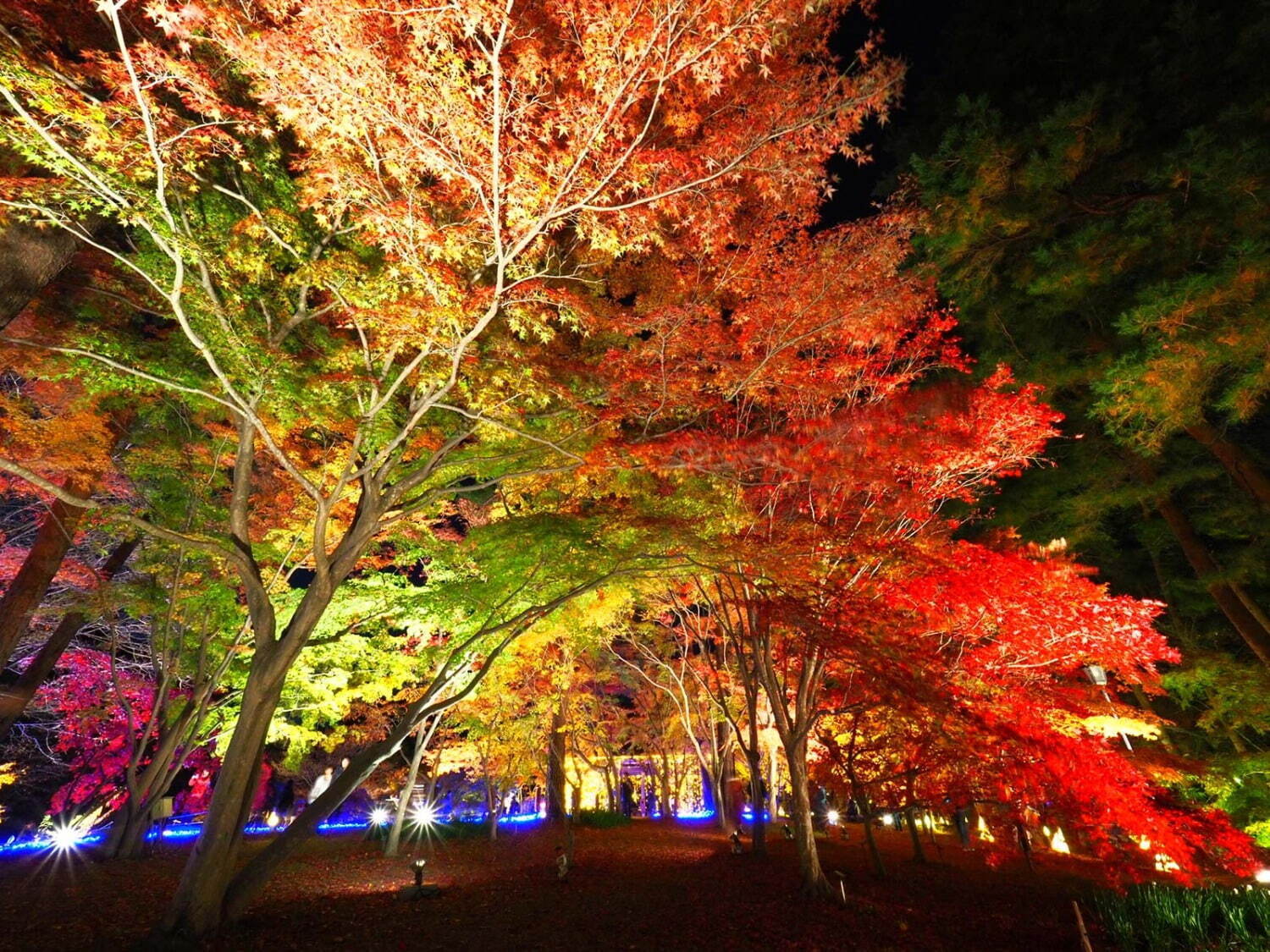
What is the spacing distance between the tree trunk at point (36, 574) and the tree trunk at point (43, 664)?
809 millimetres

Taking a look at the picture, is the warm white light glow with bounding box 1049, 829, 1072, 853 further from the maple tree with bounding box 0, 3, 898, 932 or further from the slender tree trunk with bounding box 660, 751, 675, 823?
the maple tree with bounding box 0, 3, 898, 932

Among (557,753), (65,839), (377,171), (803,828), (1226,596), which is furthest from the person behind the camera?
(557,753)

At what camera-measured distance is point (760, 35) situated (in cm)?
481

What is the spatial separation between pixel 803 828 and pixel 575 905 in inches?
152

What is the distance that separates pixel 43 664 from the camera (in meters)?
11.9

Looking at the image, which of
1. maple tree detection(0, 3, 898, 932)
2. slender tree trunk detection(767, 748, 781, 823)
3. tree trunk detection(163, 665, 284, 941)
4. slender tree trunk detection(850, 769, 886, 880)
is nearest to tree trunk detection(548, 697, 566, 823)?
slender tree trunk detection(767, 748, 781, 823)

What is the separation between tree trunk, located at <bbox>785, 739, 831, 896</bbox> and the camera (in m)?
8.51

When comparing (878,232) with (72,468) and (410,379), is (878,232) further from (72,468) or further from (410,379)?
(72,468)

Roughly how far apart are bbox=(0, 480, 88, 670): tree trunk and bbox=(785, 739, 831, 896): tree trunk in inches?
→ 562

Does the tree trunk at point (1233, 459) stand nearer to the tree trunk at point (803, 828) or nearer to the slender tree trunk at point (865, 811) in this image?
the slender tree trunk at point (865, 811)

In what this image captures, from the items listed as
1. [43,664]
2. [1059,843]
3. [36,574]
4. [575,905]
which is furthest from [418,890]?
[1059,843]

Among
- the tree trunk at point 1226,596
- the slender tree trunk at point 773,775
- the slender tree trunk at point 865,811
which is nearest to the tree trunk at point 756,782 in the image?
the slender tree trunk at point 865,811

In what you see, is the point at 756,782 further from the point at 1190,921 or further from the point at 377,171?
the point at 377,171

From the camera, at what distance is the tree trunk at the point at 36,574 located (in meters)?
10.3
